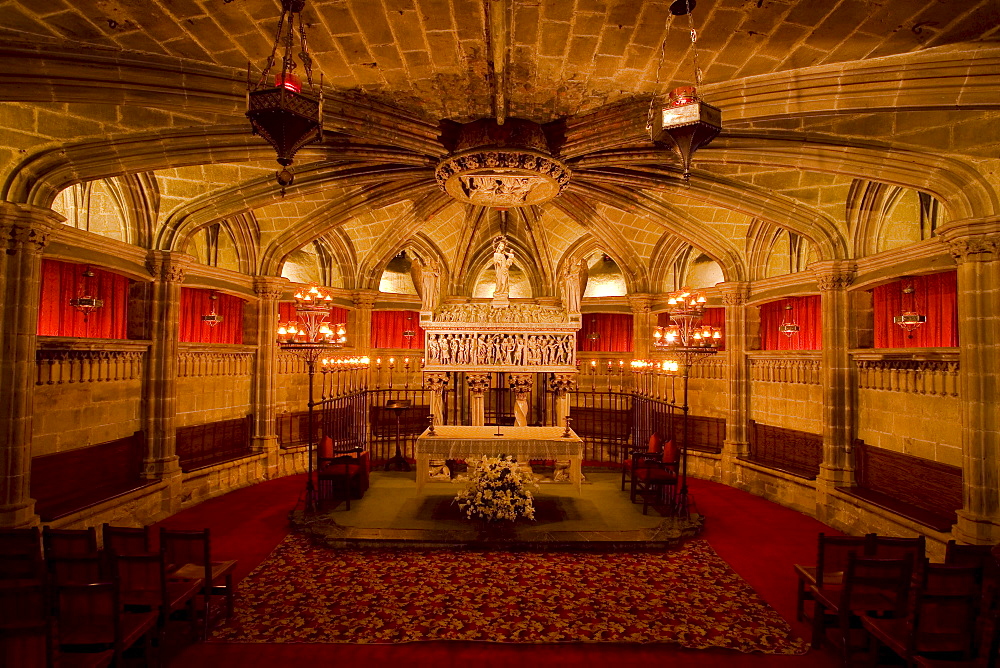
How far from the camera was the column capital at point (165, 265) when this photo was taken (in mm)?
8930

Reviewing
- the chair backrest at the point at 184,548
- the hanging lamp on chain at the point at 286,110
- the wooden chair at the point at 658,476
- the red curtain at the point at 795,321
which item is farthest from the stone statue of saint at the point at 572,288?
the chair backrest at the point at 184,548

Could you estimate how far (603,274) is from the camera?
16.4m

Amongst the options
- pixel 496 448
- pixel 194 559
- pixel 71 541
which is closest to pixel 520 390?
pixel 496 448

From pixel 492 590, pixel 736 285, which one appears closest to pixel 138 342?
pixel 492 590

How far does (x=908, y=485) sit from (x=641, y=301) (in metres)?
7.02

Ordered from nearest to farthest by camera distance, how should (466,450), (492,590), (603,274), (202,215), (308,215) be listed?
(492,590), (466,450), (202,215), (308,215), (603,274)

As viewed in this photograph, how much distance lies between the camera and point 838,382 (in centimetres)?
889

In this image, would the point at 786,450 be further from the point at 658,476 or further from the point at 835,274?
the point at 835,274

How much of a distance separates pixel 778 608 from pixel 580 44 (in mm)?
6056

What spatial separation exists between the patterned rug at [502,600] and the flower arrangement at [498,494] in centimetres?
70

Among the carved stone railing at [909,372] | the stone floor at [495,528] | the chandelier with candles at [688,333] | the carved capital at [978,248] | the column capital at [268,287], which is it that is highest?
the column capital at [268,287]

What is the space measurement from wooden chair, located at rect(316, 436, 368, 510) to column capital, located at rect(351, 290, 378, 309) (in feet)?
17.0

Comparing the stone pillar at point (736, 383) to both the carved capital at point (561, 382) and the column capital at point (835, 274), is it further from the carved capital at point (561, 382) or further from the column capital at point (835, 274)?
the carved capital at point (561, 382)

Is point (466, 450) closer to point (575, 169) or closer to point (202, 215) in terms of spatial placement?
point (575, 169)
